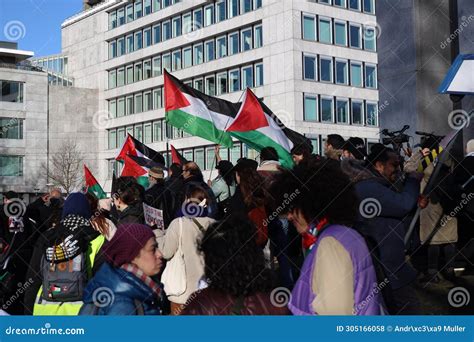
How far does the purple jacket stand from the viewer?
3344 mm

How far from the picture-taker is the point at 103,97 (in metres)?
62.5

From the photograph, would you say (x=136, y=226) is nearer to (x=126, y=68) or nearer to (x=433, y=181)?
(x=433, y=181)

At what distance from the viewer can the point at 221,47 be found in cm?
5156

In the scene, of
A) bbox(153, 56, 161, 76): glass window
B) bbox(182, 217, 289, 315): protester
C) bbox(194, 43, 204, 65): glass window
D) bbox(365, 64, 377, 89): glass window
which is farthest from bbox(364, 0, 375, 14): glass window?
bbox(182, 217, 289, 315): protester

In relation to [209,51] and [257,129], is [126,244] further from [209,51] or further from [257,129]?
[209,51]

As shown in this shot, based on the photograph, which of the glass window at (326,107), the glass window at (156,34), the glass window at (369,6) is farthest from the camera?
the glass window at (156,34)

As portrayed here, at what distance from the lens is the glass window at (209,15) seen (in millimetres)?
51688

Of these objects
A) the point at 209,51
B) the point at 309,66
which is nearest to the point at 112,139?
the point at 209,51

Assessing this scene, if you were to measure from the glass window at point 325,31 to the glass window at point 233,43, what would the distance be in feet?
29.2

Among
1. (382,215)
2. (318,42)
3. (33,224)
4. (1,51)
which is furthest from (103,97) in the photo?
(382,215)

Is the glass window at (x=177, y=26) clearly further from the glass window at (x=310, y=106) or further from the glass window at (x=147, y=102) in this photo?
the glass window at (x=310, y=106)

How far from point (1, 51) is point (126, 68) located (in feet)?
33.4

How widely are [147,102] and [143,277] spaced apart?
54.9 m

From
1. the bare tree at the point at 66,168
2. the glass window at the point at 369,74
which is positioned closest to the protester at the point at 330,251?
the glass window at the point at 369,74
